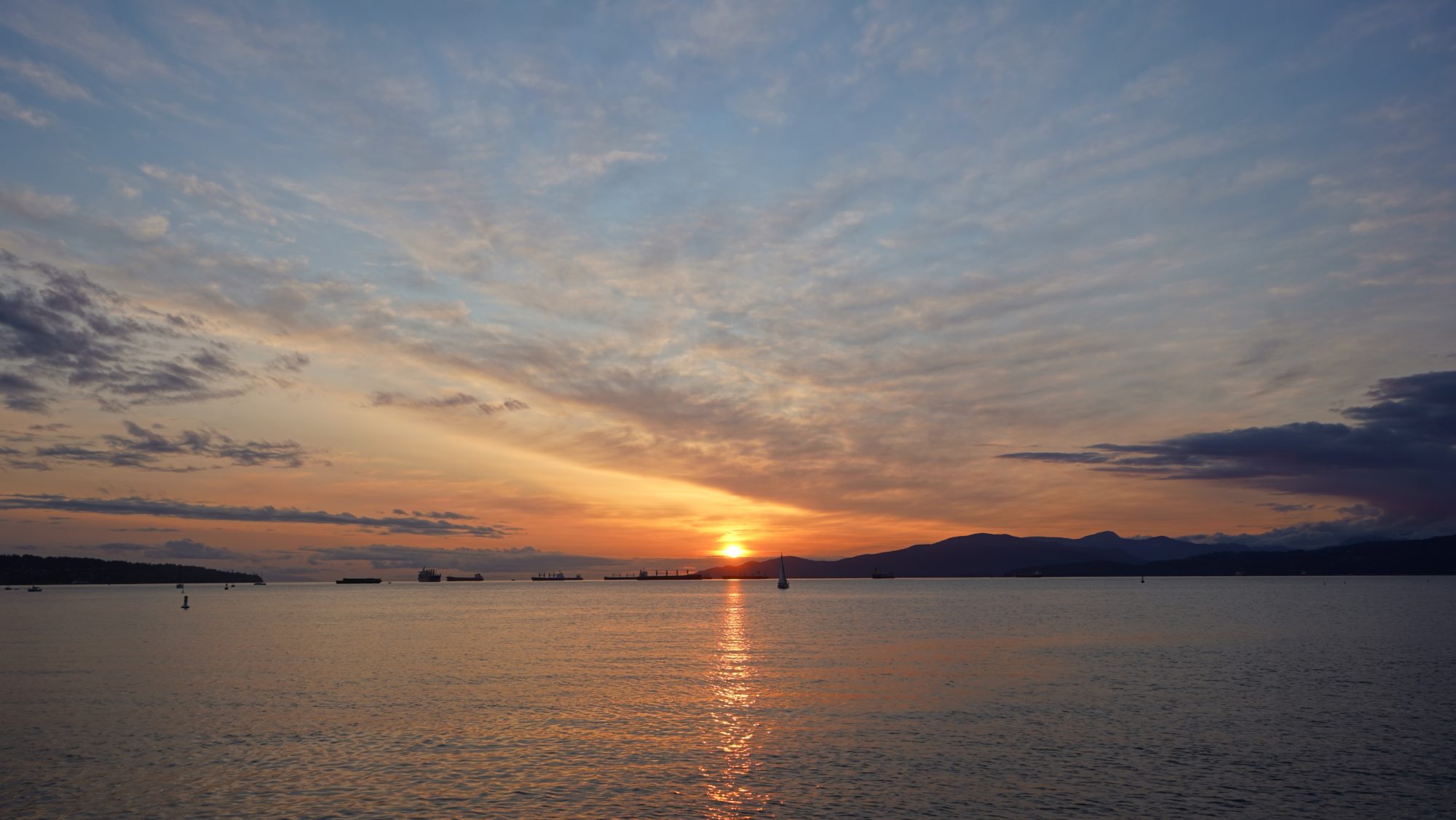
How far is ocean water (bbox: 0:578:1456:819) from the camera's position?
1476 inches

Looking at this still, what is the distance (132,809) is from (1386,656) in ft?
347

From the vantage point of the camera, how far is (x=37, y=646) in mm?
110188

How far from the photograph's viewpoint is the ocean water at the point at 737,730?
37.5m

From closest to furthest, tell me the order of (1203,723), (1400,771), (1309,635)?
(1400,771), (1203,723), (1309,635)

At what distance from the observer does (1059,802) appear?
120 ft

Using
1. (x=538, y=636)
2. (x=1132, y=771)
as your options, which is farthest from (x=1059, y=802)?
(x=538, y=636)

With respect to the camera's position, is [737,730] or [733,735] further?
[737,730]

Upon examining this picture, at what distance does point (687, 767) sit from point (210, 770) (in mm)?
22778

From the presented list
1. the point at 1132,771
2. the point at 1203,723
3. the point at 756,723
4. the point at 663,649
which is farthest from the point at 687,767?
the point at 663,649

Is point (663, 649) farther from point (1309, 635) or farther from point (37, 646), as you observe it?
point (1309, 635)

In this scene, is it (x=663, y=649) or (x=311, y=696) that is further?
(x=663, y=649)

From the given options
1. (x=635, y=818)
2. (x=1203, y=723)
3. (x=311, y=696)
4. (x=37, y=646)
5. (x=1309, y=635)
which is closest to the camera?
(x=635, y=818)

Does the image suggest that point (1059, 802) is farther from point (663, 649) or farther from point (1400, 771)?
point (663, 649)

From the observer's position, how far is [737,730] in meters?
53.3
